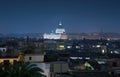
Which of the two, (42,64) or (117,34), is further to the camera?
(117,34)

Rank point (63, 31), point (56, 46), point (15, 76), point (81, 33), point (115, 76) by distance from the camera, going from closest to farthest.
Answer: point (15, 76) → point (115, 76) → point (56, 46) → point (63, 31) → point (81, 33)

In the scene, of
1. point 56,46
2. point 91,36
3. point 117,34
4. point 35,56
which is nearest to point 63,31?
point 91,36

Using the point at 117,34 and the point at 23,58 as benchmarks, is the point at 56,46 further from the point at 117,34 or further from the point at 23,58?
the point at 117,34

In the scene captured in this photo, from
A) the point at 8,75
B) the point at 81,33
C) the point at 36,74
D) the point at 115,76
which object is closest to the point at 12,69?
the point at 8,75

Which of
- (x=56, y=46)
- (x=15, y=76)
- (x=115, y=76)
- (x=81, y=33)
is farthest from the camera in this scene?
(x=81, y=33)

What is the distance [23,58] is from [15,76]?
8.95 metres

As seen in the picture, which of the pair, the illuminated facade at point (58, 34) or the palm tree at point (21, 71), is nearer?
the palm tree at point (21, 71)

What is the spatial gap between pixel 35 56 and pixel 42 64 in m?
1.05

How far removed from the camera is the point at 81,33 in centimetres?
19638

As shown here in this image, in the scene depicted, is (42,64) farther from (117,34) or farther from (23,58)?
(117,34)

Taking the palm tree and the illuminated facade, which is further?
the illuminated facade

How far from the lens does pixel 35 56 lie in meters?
19.0

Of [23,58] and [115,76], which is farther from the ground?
[23,58]

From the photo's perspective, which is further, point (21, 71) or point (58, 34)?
point (58, 34)
